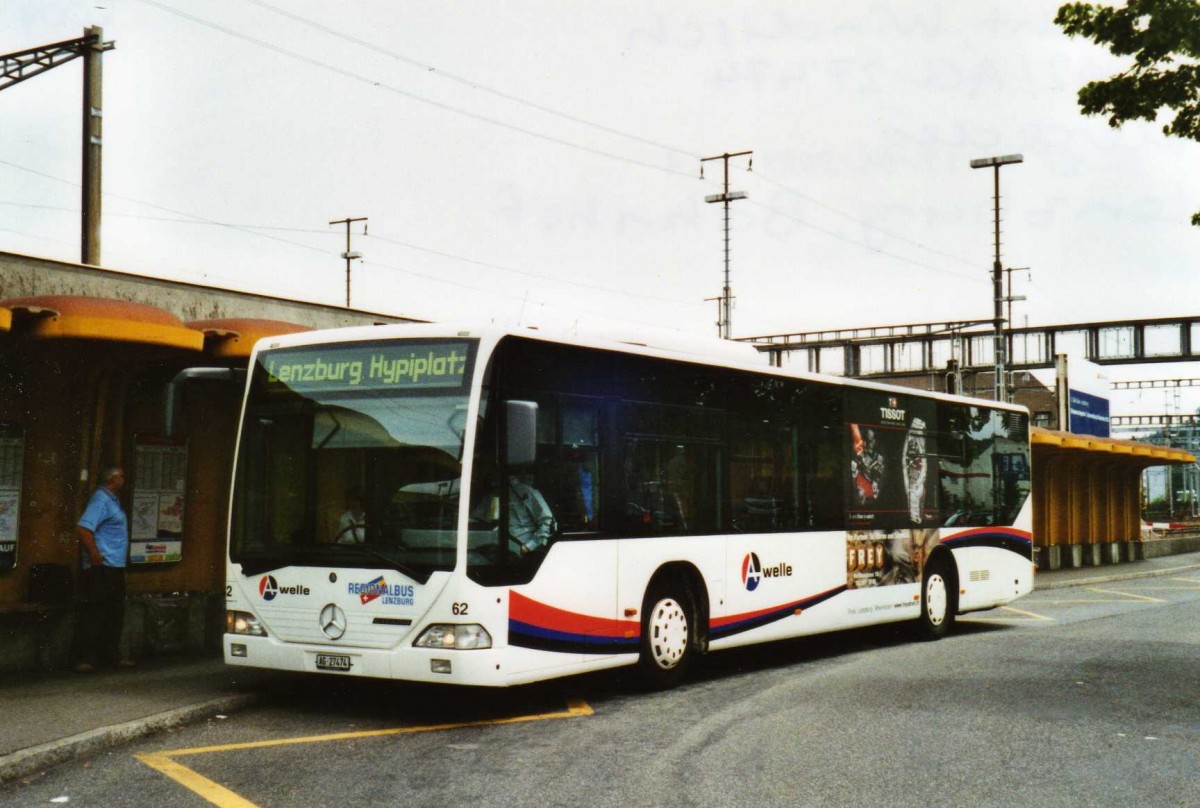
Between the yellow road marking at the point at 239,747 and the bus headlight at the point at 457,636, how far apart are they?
2.09 feet

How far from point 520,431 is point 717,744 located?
7.99 feet

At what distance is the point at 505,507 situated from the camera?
356 inches

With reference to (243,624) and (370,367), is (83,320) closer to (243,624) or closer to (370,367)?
(370,367)

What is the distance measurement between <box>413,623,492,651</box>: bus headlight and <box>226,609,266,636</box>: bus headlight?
60.7 inches

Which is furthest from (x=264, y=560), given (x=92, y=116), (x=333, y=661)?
(x=92, y=116)

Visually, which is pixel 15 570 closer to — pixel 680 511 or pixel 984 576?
pixel 680 511

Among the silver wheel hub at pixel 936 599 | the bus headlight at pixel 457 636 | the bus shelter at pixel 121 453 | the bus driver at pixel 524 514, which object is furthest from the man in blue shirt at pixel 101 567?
the silver wheel hub at pixel 936 599

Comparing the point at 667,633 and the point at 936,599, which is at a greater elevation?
the point at 667,633

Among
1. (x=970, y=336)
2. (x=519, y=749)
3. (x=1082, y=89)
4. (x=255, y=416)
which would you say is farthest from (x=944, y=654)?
(x=970, y=336)

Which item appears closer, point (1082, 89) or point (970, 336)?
point (1082, 89)

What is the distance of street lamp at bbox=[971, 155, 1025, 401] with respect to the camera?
3481 centimetres

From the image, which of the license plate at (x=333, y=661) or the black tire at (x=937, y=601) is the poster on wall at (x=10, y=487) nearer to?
the license plate at (x=333, y=661)

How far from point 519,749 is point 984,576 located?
1010 cm

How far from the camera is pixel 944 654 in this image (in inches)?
534
